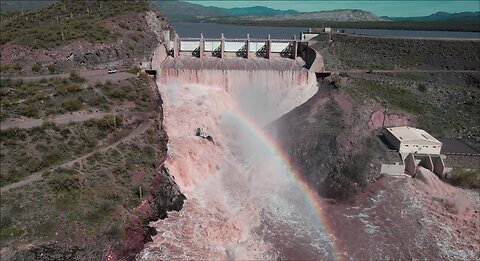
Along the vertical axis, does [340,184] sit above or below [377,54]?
below

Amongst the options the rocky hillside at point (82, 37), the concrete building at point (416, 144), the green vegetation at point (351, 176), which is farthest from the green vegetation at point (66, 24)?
the concrete building at point (416, 144)

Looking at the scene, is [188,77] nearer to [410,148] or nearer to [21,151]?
[21,151]

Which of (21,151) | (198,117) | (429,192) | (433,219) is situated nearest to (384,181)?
(429,192)

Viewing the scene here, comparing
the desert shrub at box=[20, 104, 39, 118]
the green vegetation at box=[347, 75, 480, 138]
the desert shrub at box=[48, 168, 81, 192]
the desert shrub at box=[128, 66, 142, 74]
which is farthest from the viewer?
the green vegetation at box=[347, 75, 480, 138]

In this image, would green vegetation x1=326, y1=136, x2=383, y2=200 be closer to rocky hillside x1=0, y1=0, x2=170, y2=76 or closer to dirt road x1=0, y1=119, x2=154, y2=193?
dirt road x1=0, y1=119, x2=154, y2=193

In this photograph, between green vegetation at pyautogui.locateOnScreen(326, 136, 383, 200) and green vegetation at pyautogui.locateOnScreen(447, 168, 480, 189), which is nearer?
green vegetation at pyautogui.locateOnScreen(326, 136, 383, 200)

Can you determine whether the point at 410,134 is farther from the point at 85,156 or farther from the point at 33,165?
the point at 33,165

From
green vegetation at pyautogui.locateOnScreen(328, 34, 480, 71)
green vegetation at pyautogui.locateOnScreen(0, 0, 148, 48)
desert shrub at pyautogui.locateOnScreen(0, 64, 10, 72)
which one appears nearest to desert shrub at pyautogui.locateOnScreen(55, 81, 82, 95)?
desert shrub at pyautogui.locateOnScreen(0, 64, 10, 72)
